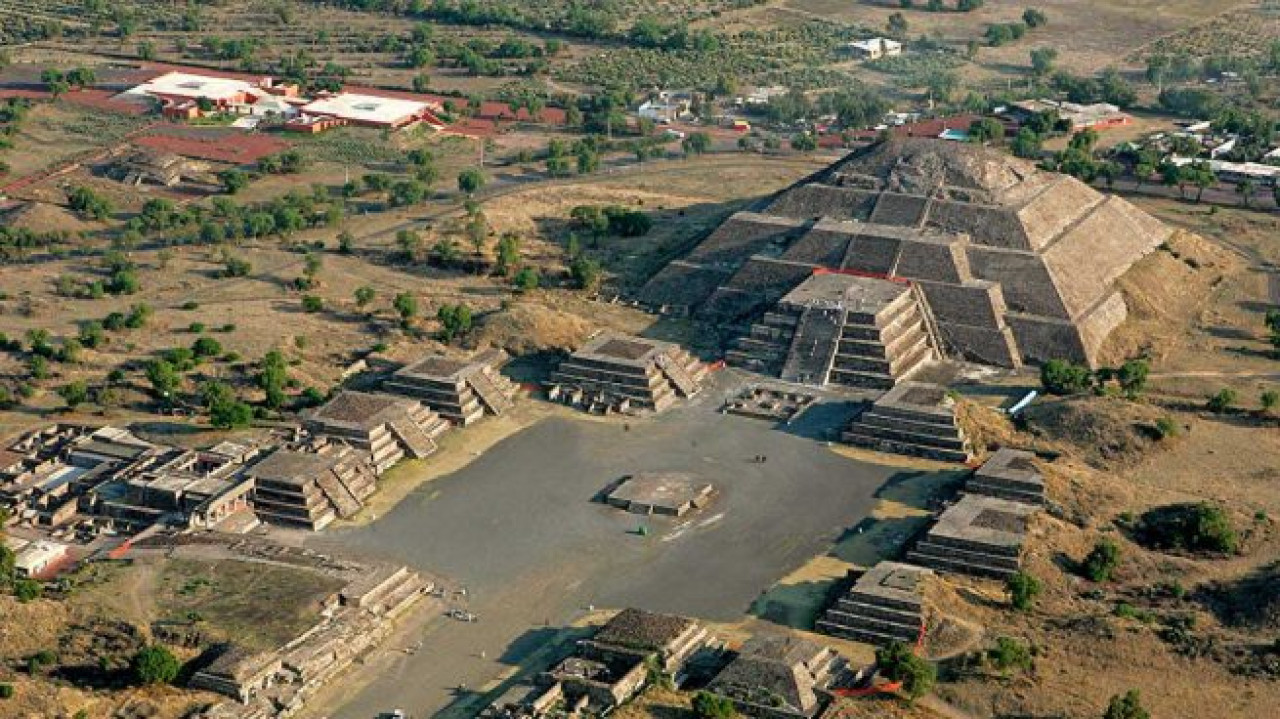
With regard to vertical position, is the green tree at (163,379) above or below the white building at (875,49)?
below

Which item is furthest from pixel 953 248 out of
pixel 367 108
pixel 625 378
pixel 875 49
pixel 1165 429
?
pixel 875 49

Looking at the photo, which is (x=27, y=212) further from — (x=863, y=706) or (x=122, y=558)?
(x=863, y=706)

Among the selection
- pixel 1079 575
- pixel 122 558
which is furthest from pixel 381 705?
pixel 1079 575

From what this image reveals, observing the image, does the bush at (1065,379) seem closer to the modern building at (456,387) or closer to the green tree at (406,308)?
the modern building at (456,387)

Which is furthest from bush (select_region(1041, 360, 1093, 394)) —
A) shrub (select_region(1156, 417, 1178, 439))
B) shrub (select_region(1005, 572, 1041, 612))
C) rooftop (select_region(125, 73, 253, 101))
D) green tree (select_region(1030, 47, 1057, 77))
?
rooftop (select_region(125, 73, 253, 101))

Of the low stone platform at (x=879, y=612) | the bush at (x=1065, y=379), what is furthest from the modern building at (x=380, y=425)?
the bush at (x=1065, y=379)

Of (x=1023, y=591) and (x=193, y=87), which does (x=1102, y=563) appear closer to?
(x=1023, y=591)
